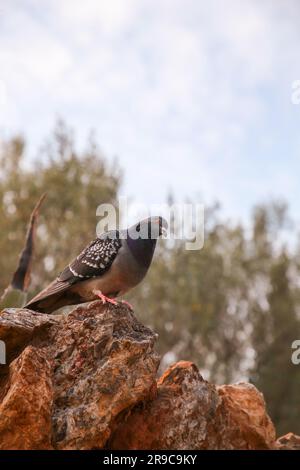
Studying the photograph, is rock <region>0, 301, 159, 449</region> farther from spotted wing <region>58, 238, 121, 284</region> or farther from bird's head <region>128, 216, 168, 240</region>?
bird's head <region>128, 216, 168, 240</region>

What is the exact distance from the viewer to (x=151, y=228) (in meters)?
7.99

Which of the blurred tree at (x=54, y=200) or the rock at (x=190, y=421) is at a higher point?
the blurred tree at (x=54, y=200)

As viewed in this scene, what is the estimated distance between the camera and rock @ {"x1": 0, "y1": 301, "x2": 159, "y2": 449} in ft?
20.3

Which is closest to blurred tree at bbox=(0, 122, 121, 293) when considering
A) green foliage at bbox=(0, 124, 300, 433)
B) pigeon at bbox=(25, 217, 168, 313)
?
green foliage at bbox=(0, 124, 300, 433)

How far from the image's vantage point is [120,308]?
23.9 ft

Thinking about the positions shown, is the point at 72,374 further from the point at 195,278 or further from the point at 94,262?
the point at 195,278

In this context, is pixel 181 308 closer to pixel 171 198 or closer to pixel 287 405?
pixel 171 198

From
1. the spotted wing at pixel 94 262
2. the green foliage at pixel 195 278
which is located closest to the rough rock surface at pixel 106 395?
the spotted wing at pixel 94 262

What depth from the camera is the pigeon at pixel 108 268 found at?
802 centimetres

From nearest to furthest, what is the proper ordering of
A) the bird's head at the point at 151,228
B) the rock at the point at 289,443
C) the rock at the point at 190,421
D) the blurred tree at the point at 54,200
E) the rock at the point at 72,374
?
the rock at the point at 72,374 → the rock at the point at 190,421 → the rock at the point at 289,443 → the bird's head at the point at 151,228 → the blurred tree at the point at 54,200

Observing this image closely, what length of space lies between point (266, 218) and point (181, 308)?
32.6ft

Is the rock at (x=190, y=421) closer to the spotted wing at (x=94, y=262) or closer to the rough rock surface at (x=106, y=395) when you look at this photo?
the rough rock surface at (x=106, y=395)

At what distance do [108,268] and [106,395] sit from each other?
2134 mm

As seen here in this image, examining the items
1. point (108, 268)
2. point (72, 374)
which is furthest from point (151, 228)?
point (72, 374)
